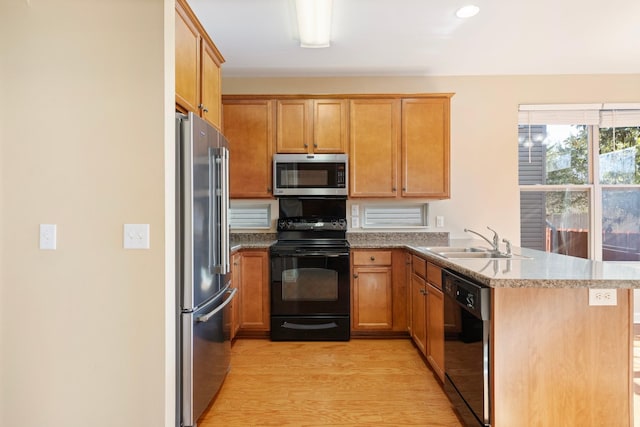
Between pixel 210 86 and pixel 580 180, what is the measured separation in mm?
3822

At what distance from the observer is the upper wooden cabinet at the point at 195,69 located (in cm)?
179

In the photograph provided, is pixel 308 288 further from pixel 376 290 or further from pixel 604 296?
pixel 604 296

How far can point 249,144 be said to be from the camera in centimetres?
329

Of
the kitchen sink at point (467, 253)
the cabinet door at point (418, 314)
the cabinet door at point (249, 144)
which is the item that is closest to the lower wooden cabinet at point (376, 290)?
the cabinet door at point (418, 314)

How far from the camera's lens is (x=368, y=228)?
3576 mm

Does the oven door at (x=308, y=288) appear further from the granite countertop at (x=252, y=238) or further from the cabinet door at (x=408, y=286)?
the cabinet door at (x=408, y=286)

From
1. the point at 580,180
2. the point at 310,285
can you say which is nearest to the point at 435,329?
the point at 310,285

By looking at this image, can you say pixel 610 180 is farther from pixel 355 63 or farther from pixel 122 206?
pixel 122 206

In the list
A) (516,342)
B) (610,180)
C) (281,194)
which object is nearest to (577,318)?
(516,342)

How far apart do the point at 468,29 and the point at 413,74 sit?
87cm

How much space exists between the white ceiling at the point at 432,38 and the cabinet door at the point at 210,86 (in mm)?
366

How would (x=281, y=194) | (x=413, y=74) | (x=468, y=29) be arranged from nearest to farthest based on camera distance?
(x=468, y=29) < (x=281, y=194) < (x=413, y=74)

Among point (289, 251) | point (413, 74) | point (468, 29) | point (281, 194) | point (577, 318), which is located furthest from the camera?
point (413, 74)

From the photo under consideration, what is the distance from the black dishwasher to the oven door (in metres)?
1.13
